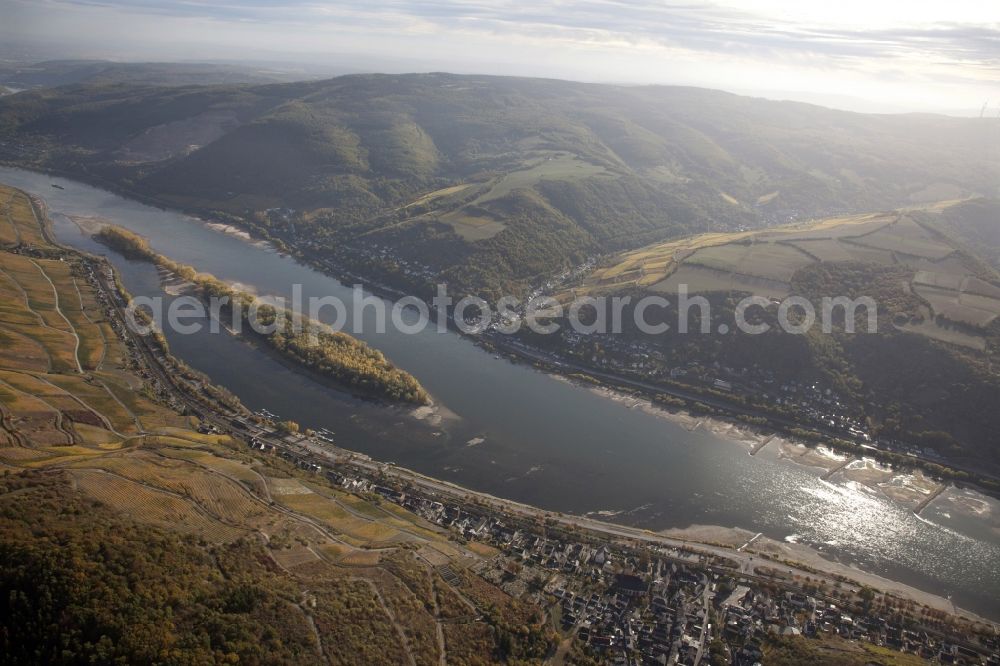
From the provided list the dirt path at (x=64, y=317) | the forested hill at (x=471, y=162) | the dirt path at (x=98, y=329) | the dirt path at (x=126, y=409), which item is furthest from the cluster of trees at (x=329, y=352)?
the forested hill at (x=471, y=162)

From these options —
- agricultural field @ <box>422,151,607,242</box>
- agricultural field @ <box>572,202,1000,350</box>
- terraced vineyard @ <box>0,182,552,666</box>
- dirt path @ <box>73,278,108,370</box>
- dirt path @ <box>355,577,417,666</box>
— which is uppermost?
agricultural field @ <box>422,151,607,242</box>

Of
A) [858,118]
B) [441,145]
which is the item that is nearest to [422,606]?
[441,145]

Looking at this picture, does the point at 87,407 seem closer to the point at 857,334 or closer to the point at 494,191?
the point at 857,334

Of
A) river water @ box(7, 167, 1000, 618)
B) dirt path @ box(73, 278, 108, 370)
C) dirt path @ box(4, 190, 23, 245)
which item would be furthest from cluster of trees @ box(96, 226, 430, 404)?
dirt path @ box(4, 190, 23, 245)

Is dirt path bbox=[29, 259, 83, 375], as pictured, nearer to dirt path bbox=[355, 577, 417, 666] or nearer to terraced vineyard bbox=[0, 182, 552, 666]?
terraced vineyard bbox=[0, 182, 552, 666]

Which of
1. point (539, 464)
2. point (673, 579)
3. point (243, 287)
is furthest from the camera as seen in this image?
point (243, 287)

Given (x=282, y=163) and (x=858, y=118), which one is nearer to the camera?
(x=282, y=163)

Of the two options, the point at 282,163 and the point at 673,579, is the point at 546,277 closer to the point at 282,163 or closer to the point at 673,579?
the point at 673,579
